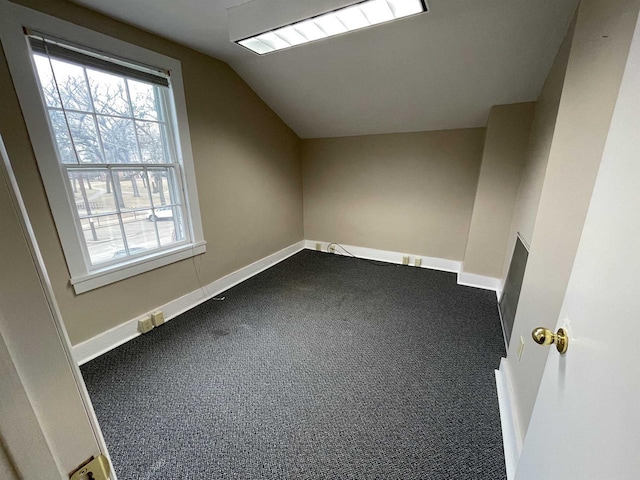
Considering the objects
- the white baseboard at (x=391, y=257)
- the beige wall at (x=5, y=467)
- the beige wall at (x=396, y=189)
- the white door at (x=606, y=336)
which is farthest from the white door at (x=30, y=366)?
the white baseboard at (x=391, y=257)

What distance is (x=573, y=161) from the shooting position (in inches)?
45.4

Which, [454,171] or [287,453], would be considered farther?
[454,171]

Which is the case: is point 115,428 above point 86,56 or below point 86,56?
below

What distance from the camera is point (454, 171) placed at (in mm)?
3188

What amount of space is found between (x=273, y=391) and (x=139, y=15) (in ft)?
8.56

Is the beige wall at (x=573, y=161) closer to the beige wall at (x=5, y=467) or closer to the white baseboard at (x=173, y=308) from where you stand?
the beige wall at (x=5, y=467)

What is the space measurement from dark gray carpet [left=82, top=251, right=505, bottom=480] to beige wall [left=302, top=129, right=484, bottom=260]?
1.08 metres

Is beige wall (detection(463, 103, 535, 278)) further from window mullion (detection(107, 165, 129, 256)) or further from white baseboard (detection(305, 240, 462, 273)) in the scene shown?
window mullion (detection(107, 165, 129, 256))

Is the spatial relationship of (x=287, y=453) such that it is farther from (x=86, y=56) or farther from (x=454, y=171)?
(x=454, y=171)

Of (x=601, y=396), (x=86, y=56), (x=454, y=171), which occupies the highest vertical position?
(x=86, y=56)

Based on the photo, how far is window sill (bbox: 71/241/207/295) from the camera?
186cm

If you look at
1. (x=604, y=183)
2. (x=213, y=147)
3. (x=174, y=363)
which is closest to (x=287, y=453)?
(x=174, y=363)

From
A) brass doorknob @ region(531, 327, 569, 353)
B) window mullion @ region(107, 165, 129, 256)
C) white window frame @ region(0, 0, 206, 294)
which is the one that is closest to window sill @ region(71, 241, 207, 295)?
white window frame @ region(0, 0, 206, 294)

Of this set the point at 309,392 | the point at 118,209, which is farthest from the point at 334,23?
the point at 309,392
